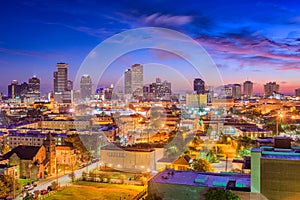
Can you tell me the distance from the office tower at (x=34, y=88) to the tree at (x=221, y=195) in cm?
5331

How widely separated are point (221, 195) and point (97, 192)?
308 cm

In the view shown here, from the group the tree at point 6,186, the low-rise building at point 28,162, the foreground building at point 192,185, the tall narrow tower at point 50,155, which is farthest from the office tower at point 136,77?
the foreground building at point 192,185

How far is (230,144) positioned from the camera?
10820 millimetres

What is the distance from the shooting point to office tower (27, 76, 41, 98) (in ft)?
176

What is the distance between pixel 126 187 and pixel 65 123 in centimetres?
1151

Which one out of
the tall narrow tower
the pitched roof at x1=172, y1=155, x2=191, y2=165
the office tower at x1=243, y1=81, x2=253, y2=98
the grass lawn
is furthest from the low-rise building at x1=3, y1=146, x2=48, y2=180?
the office tower at x1=243, y1=81, x2=253, y2=98

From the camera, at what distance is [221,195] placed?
3834mm

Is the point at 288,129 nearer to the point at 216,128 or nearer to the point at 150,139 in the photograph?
the point at 216,128

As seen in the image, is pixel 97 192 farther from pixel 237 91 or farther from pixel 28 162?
pixel 237 91

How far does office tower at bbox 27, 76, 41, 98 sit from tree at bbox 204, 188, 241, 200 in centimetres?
5331

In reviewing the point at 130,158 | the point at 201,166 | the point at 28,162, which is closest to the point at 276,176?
the point at 201,166

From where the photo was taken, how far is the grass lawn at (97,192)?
587 cm

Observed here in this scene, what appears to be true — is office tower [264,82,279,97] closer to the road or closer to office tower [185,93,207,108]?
office tower [185,93,207,108]

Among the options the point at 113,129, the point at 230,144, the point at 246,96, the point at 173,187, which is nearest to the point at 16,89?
the point at 246,96
